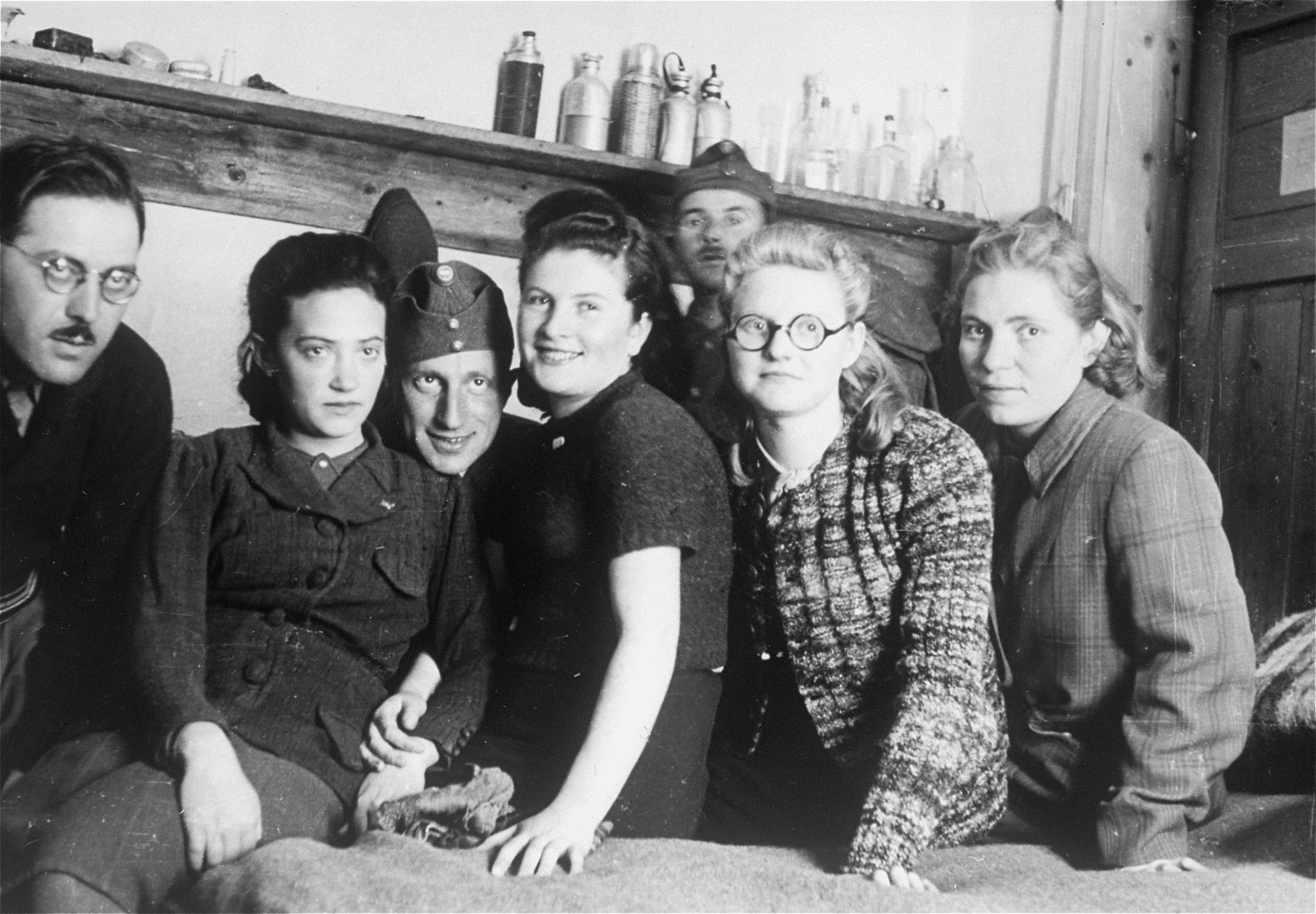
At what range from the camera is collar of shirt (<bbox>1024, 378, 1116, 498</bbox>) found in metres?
1.44

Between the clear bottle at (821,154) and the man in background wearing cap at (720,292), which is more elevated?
the clear bottle at (821,154)

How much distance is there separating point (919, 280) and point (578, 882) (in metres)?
0.99

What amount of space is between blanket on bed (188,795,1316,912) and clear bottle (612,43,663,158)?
106 cm

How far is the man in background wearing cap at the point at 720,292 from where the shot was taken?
56.2 inches

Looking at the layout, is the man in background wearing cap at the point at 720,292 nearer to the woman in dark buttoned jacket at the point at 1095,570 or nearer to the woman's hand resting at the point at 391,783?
the woman in dark buttoned jacket at the point at 1095,570

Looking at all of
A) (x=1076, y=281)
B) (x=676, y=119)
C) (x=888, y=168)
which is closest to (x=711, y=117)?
(x=676, y=119)

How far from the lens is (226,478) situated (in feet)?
4.20

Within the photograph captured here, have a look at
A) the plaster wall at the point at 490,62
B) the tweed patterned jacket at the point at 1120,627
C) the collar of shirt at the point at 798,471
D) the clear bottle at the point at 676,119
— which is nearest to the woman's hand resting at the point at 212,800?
the plaster wall at the point at 490,62

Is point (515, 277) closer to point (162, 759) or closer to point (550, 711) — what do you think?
point (550, 711)

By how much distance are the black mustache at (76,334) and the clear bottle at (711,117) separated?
3.05ft

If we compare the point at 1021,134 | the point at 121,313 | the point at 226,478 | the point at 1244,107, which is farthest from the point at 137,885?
the point at 1244,107

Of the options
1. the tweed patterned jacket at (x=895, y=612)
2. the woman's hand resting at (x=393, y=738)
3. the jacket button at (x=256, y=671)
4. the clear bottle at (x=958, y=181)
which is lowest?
the woman's hand resting at (x=393, y=738)

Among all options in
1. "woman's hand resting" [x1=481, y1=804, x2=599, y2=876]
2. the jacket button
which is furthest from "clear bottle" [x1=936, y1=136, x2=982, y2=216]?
the jacket button

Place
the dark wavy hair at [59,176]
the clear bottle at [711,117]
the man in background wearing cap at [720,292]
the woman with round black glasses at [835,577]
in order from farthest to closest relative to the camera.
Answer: the clear bottle at [711,117]
the man in background wearing cap at [720,292]
the woman with round black glasses at [835,577]
the dark wavy hair at [59,176]
